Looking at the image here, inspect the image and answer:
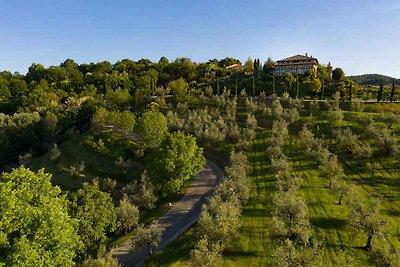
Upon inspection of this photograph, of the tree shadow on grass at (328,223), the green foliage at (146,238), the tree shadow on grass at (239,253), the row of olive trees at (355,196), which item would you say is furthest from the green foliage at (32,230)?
the row of olive trees at (355,196)

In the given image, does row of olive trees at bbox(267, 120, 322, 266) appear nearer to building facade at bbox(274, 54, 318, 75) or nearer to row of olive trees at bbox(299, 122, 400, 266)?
row of olive trees at bbox(299, 122, 400, 266)

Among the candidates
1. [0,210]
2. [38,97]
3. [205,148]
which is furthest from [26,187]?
[38,97]

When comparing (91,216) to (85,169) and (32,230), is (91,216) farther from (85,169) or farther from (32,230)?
(85,169)

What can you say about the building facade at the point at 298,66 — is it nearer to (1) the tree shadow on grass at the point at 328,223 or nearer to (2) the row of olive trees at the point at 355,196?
(2) the row of olive trees at the point at 355,196

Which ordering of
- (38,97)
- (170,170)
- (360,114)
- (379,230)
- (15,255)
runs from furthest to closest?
(38,97)
(360,114)
(170,170)
(379,230)
(15,255)

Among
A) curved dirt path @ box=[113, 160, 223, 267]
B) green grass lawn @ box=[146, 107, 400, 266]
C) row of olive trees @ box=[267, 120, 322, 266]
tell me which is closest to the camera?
row of olive trees @ box=[267, 120, 322, 266]

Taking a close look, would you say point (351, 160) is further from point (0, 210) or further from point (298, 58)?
point (298, 58)

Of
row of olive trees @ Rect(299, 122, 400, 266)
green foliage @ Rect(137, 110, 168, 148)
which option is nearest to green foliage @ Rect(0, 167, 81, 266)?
row of olive trees @ Rect(299, 122, 400, 266)
